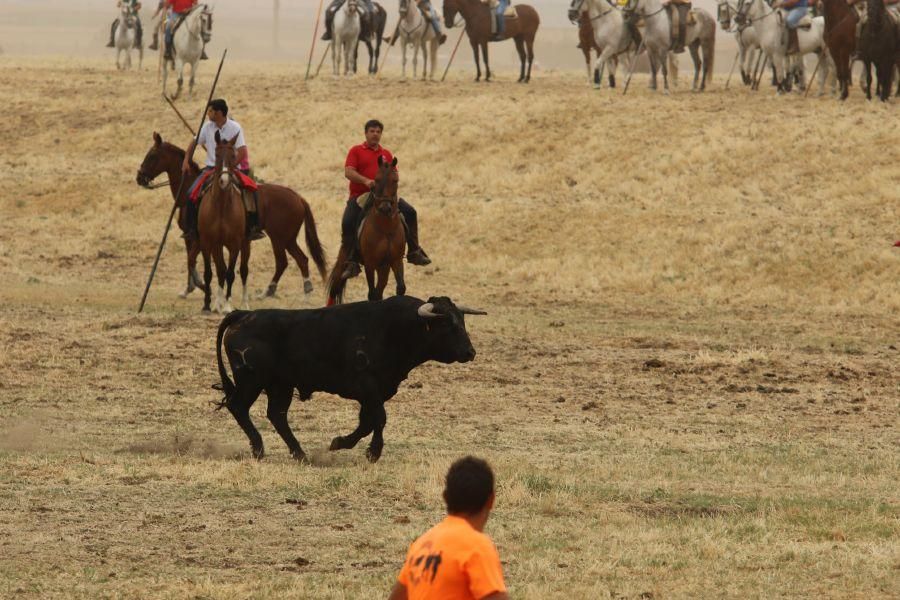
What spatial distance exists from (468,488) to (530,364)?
12148mm

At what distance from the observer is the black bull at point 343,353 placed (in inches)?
464

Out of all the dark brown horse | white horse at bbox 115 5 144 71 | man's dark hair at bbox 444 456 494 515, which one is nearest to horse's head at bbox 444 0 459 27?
white horse at bbox 115 5 144 71

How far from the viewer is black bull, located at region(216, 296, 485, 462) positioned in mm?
11789

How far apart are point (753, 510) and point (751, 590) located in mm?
2019

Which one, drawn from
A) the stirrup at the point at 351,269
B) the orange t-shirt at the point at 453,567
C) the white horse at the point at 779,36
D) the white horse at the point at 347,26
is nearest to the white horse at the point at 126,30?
the white horse at the point at 347,26

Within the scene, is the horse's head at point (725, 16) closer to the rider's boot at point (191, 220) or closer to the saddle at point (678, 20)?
the saddle at point (678, 20)

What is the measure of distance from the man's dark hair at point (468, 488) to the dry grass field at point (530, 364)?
286 cm

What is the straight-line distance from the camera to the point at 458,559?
5383 millimetres

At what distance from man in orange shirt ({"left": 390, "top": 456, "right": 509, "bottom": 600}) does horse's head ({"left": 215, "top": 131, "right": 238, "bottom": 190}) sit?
14498mm

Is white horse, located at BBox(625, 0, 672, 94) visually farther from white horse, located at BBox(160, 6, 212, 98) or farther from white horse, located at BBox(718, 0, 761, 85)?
white horse, located at BBox(160, 6, 212, 98)

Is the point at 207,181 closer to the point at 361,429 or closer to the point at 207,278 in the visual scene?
the point at 207,278

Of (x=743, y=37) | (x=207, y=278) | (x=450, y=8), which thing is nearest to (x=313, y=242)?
(x=207, y=278)

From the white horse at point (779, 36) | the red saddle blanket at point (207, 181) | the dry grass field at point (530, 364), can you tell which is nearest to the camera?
the dry grass field at point (530, 364)

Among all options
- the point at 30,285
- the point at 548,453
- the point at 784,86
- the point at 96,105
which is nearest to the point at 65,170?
the point at 96,105
